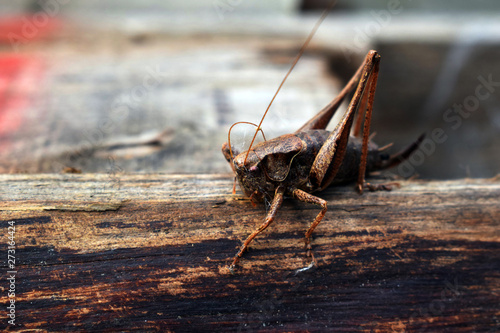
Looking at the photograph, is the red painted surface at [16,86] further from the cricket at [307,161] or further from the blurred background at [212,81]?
the cricket at [307,161]

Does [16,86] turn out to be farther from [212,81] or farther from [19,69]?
[212,81]

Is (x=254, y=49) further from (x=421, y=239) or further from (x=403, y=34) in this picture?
(x=421, y=239)

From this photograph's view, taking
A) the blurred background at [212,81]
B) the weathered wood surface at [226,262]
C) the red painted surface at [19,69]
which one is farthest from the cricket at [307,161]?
→ the red painted surface at [19,69]

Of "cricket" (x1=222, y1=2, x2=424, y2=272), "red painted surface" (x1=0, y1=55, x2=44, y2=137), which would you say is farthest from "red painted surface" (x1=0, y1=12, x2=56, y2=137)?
"cricket" (x1=222, y1=2, x2=424, y2=272)

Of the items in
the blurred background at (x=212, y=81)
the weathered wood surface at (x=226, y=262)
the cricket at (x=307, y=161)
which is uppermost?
the blurred background at (x=212, y=81)

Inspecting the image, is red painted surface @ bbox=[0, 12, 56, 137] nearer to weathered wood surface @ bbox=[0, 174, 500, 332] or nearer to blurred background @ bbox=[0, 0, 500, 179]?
blurred background @ bbox=[0, 0, 500, 179]

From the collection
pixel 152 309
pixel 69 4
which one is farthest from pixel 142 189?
pixel 69 4
